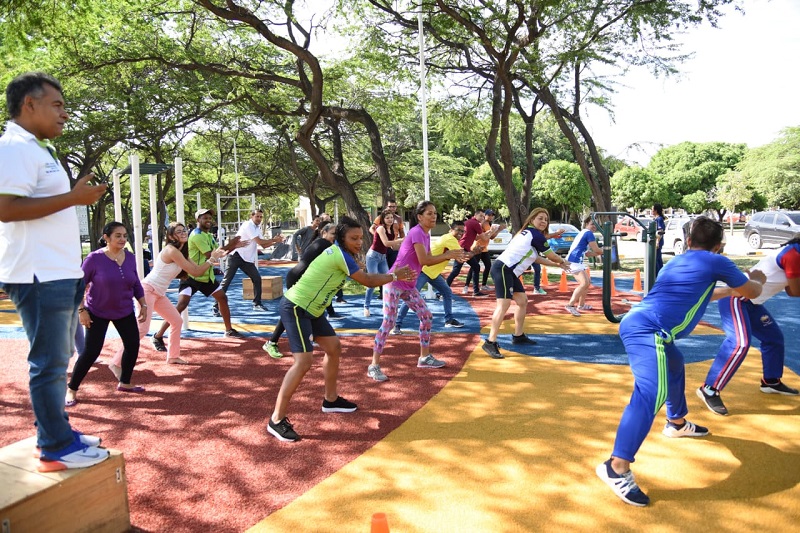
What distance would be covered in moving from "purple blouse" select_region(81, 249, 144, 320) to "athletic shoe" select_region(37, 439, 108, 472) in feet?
8.46

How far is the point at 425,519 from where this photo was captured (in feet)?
10.8

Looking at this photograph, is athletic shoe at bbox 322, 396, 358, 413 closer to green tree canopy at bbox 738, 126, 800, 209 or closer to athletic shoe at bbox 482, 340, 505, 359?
athletic shoe at bbox 482, 340, 505, 359

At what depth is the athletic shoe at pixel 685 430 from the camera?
434 centimetres

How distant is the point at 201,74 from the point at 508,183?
29.2ft

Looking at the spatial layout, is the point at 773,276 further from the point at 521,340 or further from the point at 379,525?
the point at 379,525

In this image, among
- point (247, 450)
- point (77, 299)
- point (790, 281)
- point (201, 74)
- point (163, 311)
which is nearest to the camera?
point (77, 299)

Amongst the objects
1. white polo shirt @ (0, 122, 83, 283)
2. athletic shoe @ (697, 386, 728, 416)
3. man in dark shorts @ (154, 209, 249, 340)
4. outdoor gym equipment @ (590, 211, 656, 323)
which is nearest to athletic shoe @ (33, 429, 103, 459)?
white polo shirt @ (0, 122, 83, 283)

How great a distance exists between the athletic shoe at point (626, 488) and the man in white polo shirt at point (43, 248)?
2.82 metres

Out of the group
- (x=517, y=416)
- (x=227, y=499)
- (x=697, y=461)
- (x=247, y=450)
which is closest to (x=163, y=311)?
(x=247, y=450)

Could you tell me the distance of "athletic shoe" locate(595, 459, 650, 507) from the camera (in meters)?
3.38

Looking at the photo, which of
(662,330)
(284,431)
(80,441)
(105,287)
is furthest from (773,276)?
(105,287)

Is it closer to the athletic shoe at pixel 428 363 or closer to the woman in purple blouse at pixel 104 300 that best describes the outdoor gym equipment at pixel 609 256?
the athletic shoe at pixel 428 363

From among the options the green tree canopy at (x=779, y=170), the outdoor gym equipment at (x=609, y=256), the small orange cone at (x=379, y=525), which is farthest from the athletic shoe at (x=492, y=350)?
the green tree canopy at (x=779, y=170)

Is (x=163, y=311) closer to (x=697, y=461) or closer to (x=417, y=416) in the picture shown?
(x=417, y=416)
